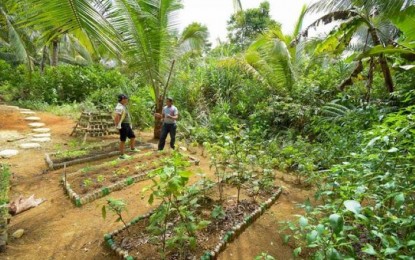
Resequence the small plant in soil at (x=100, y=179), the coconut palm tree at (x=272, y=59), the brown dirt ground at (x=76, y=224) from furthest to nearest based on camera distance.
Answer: the coconut palm tree at (x=272, y=59)
the small plant in soil at (x=100, y=179)
the brown dirt ground at (x=76, y=224)

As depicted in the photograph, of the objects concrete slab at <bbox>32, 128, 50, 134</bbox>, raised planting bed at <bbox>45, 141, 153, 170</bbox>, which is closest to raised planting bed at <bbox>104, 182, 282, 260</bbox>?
raised planting bed at <bbox>45, 141, 153, 170</bbox>

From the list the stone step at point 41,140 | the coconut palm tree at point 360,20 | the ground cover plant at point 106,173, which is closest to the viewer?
the coconut palm tree at point 360,20

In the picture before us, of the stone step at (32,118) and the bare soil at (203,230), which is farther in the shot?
the stone step at (32,118)

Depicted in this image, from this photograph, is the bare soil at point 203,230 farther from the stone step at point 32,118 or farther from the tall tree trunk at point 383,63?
the stone step at point 32,118

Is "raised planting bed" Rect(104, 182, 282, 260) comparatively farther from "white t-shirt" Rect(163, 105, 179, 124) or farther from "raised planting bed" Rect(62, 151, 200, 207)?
"white t-shirt" Rect(163, 105, 179, 124)

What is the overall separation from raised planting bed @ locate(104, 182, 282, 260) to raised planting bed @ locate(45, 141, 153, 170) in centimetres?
275

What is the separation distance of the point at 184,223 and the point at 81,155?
406cm

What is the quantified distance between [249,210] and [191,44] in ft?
19.6

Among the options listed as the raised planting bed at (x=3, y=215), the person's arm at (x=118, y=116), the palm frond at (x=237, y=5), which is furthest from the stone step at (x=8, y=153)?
the palm frond at (x=237, y=5)

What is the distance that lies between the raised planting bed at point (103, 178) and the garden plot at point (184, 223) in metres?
1.04

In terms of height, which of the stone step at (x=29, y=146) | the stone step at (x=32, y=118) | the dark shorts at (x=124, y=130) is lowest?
the stone step at (x=29, y=146)

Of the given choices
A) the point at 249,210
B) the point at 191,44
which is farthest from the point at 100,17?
the point at 191,44

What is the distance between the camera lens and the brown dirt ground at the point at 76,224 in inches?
118

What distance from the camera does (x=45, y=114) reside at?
10055mm
